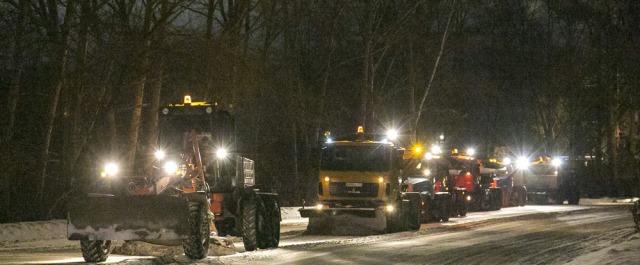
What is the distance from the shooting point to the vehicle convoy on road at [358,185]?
2953cm

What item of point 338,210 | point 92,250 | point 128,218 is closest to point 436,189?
point 338,210

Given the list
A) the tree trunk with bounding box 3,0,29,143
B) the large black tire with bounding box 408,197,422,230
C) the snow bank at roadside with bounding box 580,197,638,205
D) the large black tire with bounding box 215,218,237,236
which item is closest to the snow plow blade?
the large black tire with bounding box 215,218,237,236

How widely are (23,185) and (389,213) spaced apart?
465 inches

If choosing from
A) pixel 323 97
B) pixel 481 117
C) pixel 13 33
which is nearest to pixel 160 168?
pixel 13 33

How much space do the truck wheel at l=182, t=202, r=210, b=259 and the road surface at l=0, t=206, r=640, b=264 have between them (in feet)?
0.64

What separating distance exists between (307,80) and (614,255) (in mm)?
35329

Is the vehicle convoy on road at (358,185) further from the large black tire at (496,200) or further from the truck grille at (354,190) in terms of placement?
the large black tire at (496,200)

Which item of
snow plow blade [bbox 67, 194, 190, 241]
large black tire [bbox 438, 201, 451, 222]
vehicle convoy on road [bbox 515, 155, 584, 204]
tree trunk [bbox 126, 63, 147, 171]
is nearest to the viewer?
snow plow blade [bbox 67, 194, 190, 241]

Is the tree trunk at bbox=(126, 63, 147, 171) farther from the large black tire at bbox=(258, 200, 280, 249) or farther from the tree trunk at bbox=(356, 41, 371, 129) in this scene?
the tree trunk at bbox=(356, 41, 371, 129)

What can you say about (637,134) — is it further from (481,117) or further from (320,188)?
(320,188)

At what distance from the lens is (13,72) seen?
110 ft

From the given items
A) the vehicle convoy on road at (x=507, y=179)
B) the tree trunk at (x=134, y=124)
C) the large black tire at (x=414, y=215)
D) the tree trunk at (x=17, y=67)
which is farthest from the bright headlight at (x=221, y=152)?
the vehicle convoy on road at (x=507, y=179)

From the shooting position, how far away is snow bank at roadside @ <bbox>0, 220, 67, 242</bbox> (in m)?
25.2

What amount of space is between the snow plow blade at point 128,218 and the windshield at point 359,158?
1162cm
